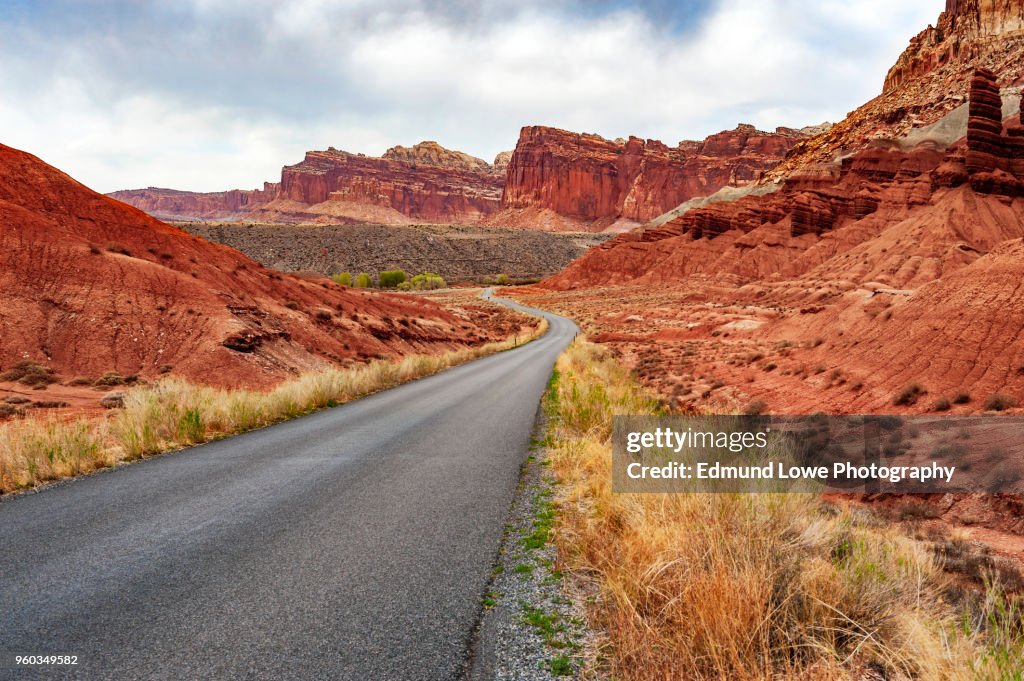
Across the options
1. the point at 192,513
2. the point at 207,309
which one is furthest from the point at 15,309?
the point at 192,513

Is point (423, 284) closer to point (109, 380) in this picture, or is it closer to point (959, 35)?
point (109, 380)

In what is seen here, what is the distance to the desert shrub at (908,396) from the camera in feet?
51.1

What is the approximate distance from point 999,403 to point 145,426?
19.2 meters

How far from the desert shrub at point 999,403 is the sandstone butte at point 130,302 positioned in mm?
22819

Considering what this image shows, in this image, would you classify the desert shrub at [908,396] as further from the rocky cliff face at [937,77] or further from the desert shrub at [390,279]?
the desert shrub at [390,279]

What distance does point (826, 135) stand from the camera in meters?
97.4

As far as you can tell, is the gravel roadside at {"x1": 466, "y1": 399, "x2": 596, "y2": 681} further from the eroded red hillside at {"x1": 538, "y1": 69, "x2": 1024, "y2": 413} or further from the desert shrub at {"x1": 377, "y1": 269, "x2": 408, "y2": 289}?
the desert shrub at {"x1": 377, "y1": 269, "x2": 408, "y2": 289}

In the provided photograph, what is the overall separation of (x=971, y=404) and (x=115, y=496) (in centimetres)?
1853

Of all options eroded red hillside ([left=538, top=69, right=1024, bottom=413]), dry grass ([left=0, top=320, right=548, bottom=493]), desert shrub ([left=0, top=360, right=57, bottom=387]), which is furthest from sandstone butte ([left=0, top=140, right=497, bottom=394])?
eroded red hillside ([left=538, top=69, right=1024, bottom=413])

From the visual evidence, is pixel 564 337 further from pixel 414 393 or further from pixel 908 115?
pixel 908 115

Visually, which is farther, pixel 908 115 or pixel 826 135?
pixel 826 135

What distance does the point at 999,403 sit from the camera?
44.3ft

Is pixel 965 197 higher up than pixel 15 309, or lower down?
higher up

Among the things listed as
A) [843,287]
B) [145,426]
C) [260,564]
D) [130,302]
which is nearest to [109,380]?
[130,302]
